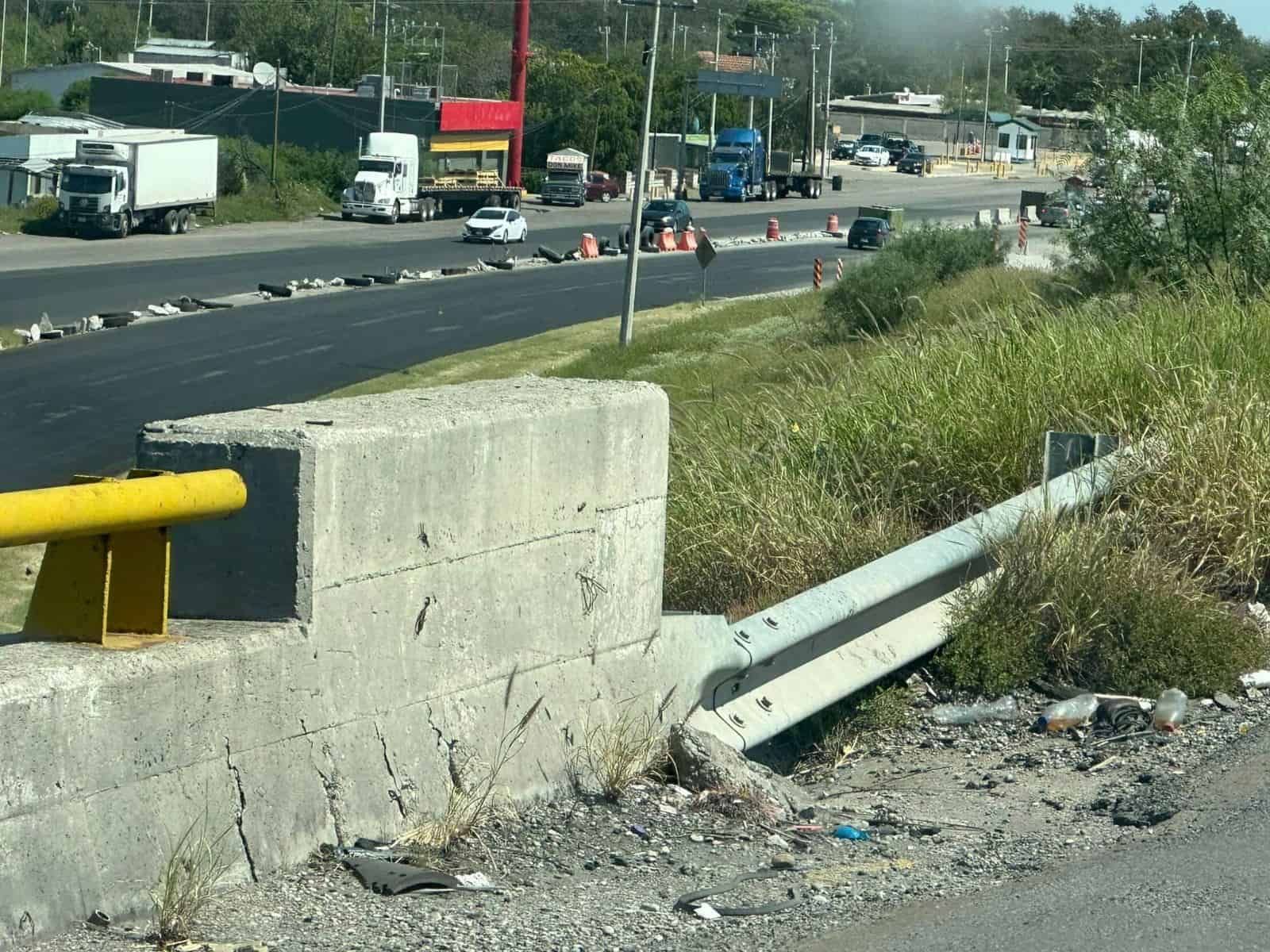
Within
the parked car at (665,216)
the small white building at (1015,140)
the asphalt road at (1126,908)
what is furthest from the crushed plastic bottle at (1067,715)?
the small white building at (1015,140)

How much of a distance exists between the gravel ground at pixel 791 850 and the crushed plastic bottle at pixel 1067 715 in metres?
0.06

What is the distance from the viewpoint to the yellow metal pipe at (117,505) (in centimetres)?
358

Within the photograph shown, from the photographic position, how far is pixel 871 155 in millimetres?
126688

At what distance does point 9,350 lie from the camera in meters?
35.7

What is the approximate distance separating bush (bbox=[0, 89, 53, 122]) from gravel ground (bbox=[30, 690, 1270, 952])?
98.6 metres

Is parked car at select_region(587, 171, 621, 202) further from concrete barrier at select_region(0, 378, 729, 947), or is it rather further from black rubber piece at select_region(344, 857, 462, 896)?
black rubber piece at select_region(344, 857, 462, 896)

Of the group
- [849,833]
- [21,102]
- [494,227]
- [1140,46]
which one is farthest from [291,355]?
[21,102]

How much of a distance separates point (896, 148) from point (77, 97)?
2435 inches

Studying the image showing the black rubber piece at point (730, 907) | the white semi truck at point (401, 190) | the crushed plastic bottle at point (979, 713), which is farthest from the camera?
the white semi truck at point (401, 190)

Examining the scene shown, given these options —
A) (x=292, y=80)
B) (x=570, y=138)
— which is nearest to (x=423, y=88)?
(x=570, y=138)

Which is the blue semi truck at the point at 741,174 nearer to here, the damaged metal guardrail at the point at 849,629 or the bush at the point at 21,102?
the bush at the point at 21,102

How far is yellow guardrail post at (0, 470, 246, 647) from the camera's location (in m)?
3.76

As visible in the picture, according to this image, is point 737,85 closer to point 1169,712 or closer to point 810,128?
point 810,128

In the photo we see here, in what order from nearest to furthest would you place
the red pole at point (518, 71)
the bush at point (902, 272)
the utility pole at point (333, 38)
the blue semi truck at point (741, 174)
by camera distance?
1. the bush at point (902, 272)
2. the red pole at point (518, 71)
3. the blue semi truck at point (741, 174)
4. the utility pole at point (333, 38)
